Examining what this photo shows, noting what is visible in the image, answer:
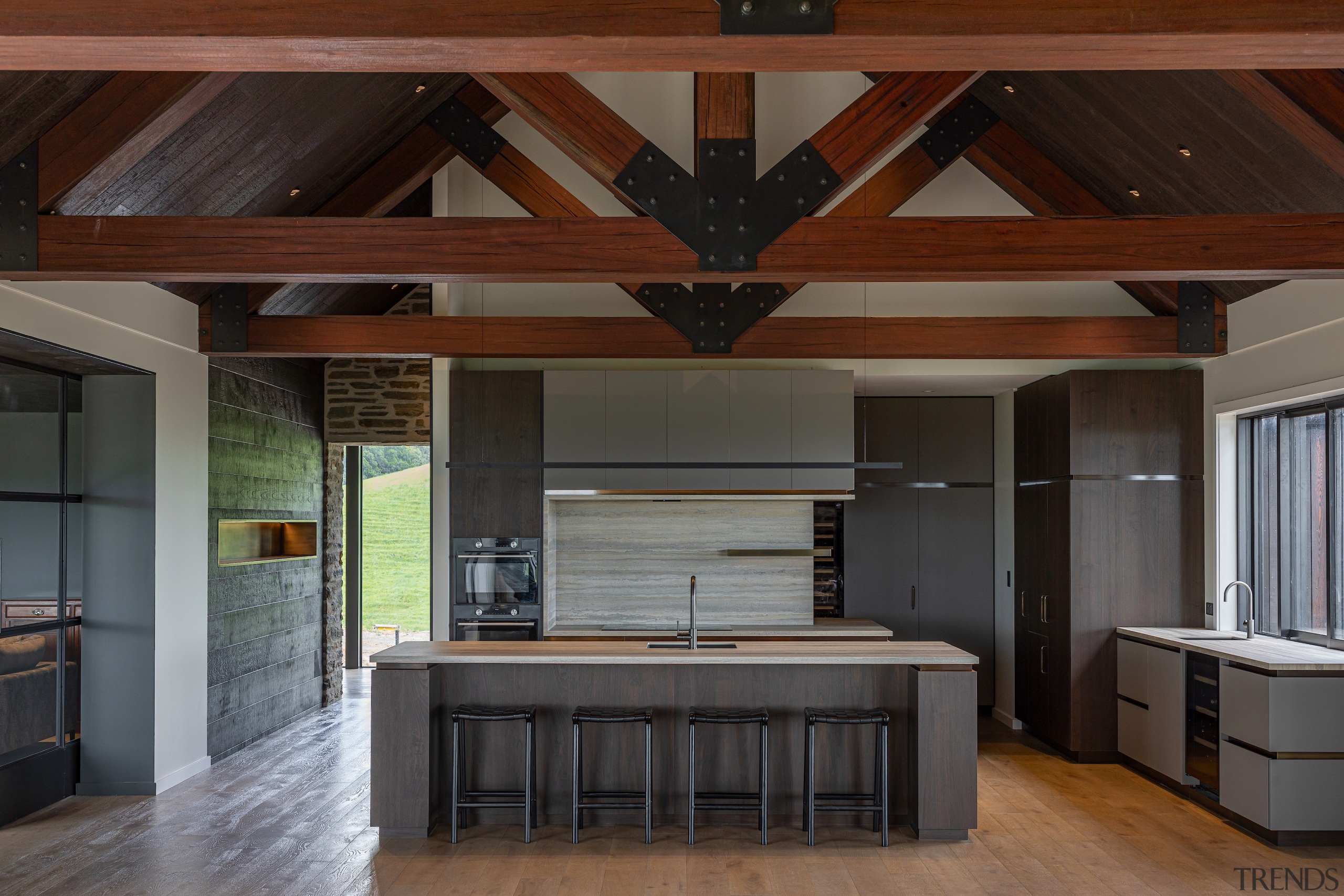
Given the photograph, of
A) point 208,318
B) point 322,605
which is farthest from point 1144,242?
point 322,605

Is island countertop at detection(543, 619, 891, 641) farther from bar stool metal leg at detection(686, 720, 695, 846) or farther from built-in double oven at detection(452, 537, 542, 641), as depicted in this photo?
bar stool metal leg at detection(686, 720, 695, 846)

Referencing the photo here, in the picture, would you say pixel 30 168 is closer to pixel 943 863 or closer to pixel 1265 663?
pixel 943 863

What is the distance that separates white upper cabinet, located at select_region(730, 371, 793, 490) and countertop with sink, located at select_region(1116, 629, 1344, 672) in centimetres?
246

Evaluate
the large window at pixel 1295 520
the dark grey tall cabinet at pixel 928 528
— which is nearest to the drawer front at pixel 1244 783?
the large window at pixel 1295 520

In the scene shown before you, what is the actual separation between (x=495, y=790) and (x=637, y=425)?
267 centimetres

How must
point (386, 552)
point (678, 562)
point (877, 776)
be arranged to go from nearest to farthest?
point (877, 776)
point (678, 562)
point (386, 552)

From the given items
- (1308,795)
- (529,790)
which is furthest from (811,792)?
(1308,795)

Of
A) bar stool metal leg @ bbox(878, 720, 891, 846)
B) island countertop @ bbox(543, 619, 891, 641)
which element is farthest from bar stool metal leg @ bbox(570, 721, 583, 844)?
island countertop @ bbox(543, 619, 891, 641)

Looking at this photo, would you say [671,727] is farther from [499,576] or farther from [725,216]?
[725,216]

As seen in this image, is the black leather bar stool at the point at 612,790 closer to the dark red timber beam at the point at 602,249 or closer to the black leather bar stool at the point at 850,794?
the black leather bar stool at the point at 850,794

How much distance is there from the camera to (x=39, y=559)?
17.3 ft

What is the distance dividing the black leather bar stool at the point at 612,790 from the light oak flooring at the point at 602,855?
12cm

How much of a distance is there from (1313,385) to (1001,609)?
3068 millimetres

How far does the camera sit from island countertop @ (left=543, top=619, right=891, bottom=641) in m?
6.54
